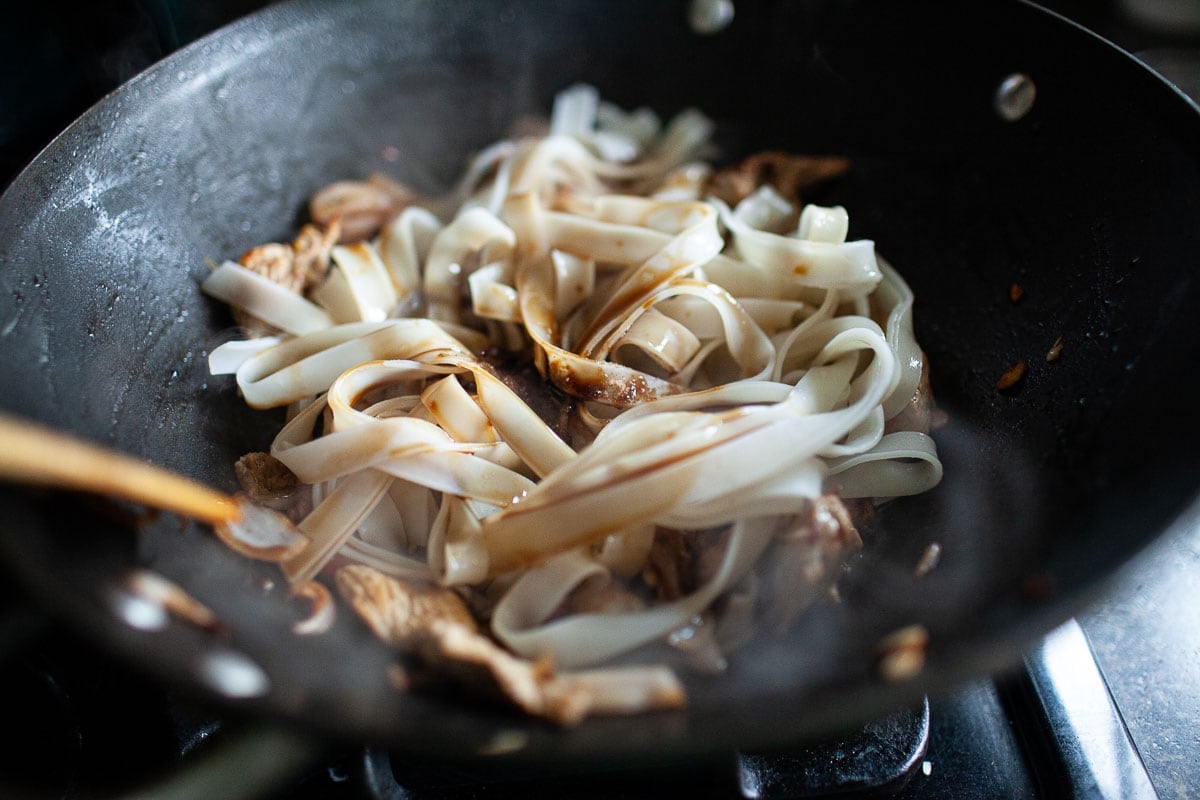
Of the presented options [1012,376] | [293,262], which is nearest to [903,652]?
[1012,376]

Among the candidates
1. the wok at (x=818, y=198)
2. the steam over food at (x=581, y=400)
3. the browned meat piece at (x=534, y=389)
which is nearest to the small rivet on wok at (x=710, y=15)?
the wok at (x=818, y=198)

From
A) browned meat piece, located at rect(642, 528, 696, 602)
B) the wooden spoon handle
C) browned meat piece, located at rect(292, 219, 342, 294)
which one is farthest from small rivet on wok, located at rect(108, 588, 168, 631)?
browned meat piece, located at rect(292, 219, 342, 294)

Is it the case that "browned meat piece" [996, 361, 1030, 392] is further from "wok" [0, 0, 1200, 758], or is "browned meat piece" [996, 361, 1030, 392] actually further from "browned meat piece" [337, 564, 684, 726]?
"browned meat piece" [337, 564, 684, 726]

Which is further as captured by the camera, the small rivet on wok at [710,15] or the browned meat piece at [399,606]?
the small rivet on wok at [710,15]

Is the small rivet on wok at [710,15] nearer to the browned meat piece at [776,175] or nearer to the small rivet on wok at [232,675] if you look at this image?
the browned meat piece at [776,175]

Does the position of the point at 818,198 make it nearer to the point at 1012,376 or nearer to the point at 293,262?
the point at 1012,376

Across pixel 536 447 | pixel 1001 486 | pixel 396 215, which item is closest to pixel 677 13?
pixel 396 215
